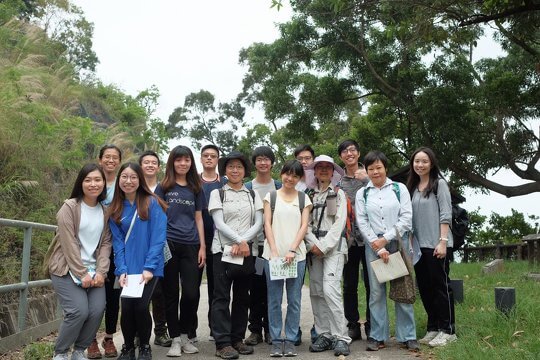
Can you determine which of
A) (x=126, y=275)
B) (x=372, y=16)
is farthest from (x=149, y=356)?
(x=372, y=16)

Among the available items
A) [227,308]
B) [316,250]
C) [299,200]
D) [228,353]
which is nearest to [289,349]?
[228,353]

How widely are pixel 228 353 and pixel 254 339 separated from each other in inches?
32.7

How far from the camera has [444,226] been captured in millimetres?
6754

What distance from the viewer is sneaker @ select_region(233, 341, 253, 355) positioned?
→ 6.55m

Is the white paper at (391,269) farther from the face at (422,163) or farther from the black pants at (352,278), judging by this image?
the face at (422,163)

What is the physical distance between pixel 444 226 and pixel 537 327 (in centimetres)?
136

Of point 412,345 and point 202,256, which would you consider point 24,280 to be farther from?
point 412,345

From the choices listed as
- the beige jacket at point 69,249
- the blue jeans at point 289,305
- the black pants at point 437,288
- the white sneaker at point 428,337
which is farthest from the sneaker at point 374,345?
the beige jacket at point 69,249

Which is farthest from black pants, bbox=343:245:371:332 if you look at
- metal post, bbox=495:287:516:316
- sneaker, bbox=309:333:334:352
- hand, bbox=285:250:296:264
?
metal post, bbox=495:287:516:316

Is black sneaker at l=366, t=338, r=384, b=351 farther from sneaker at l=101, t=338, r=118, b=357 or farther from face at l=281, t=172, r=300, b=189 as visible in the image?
sneaker at l=101, t=338, r=118, b=357

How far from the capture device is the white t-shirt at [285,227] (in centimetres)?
661

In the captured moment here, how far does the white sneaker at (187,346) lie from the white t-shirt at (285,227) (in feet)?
3.85

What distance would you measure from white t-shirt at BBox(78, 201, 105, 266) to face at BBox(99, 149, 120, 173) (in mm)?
731

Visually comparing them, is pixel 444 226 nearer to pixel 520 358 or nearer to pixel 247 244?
pixel 520 358
